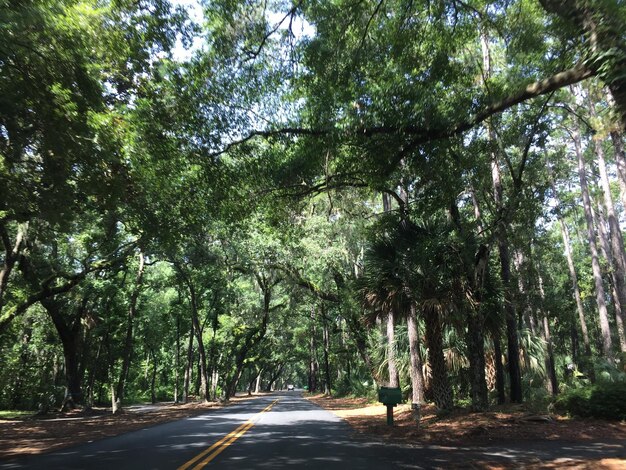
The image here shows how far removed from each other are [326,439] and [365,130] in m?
7.56

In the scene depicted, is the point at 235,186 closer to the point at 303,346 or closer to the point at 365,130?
the point at 365,130

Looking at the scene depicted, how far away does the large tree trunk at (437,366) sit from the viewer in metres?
14.3

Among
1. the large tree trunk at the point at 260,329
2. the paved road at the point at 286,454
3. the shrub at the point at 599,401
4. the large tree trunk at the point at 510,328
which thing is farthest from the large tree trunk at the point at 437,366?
the large tree trunk at the point at 260,329

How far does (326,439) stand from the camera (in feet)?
37.4

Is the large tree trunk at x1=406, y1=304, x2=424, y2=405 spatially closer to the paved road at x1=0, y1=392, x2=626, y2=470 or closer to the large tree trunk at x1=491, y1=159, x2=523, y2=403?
the large tree trunk at x1=491, y1=159, x2=523, y2=403

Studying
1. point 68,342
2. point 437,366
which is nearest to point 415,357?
point 437,366

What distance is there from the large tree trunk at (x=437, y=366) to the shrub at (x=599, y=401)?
3.29m

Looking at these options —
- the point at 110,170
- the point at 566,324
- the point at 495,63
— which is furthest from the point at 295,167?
the point at 566,324

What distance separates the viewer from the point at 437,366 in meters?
14.5

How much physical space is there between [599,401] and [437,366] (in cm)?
439

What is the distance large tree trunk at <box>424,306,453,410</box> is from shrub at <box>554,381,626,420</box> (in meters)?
3.29

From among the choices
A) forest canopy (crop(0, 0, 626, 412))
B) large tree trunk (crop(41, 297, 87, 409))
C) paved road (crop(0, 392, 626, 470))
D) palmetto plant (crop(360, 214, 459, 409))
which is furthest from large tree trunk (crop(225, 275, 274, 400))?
paved road (crop(0, 392, 626, 470))

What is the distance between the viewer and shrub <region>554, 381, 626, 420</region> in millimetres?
11375

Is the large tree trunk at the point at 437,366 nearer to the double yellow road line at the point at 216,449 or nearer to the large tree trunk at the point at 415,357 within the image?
the large tree trunk at the point at 415,357
